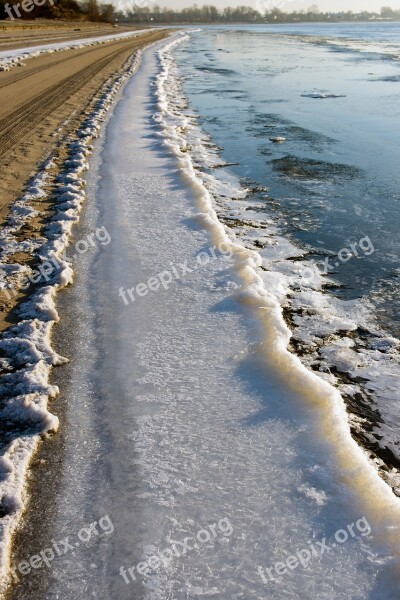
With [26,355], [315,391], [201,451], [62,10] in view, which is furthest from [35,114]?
[62,10]

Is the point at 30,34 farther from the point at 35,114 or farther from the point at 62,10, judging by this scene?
the point at 62,10

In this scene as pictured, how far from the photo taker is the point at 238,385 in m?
2.74

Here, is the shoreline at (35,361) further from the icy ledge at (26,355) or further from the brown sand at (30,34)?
the brown sand at (30,34)

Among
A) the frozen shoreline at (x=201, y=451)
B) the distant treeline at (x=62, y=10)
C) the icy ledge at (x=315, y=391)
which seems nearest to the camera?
the frozen shoreline at (x=201, y=451)

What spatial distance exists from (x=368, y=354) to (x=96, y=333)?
66.4 inches

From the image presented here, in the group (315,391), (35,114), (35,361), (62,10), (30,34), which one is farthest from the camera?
(62,10)

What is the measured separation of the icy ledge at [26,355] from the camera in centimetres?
207

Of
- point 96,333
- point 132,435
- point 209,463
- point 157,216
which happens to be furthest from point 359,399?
point 157,216

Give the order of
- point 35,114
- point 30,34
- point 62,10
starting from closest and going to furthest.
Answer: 1. point 35,114
2. point 30,34
3. point 62,10

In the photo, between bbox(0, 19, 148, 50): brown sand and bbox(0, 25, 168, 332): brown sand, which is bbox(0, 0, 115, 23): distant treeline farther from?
bbox(0, 25, 168, 332): brown sand

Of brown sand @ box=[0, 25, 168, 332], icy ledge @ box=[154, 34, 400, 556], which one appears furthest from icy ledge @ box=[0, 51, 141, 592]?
icy ledge @ box=[154, 34, 400, 556]

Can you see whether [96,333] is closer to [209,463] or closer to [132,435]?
[132,435]

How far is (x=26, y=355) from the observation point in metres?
2.89

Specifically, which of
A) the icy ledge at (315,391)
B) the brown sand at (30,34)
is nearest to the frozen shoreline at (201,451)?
the icy ledge at (315,391)
